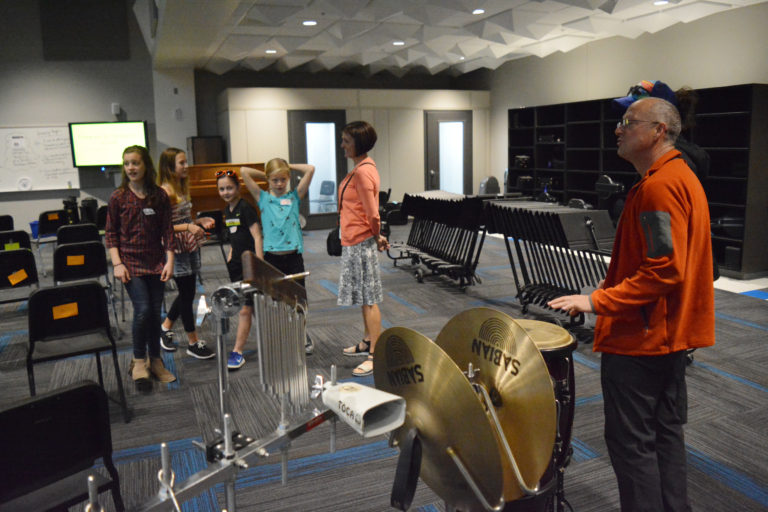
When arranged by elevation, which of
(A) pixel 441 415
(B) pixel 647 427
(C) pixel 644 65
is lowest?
(B) pixel 647 427

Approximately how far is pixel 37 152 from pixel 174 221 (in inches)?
279

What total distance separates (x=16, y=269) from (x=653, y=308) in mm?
4046

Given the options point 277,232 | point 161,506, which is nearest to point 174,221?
point 277,232

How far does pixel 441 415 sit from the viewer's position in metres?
1.28

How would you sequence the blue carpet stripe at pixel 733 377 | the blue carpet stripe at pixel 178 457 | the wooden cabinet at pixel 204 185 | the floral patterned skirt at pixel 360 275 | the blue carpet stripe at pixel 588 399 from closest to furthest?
the blue carpet stripe at pixel 178 457 < the blue carpet stripe at pixel 588 399 < the blue carpet stripe at pixel 733 377 < the floral patterned skirt at pixel 360 275 < the wooden cabinet at pixel 204 185

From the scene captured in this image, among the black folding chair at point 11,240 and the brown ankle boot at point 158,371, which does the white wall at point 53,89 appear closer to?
the black folding chair at point 11,240

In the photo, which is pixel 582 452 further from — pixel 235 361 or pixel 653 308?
pixel 235 361

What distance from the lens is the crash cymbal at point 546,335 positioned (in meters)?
1.76

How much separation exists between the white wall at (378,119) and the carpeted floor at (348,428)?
17.6ft

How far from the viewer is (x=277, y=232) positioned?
11.7ft

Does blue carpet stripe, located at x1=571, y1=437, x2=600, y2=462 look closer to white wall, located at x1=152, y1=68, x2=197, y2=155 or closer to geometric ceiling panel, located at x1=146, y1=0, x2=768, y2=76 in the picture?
geometric ceiling panel, located at x1=146, y1=0, x2=768, y2=76

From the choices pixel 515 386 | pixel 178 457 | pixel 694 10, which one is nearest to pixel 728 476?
pixel 515 386

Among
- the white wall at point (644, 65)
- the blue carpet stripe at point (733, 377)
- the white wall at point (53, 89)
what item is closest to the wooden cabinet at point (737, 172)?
the white wall at point (644, 65)

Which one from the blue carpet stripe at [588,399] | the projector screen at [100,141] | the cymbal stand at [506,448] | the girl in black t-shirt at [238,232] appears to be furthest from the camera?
the projector screen at [100,141]
